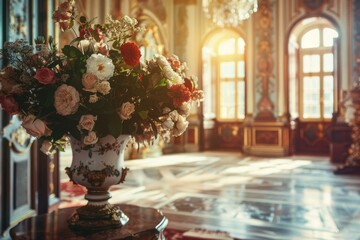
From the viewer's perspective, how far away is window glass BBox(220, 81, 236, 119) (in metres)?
12.3

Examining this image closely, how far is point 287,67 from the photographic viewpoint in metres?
10.7

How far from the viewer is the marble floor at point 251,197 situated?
4008 mm

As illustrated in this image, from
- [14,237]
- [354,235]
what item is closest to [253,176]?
[354,235]

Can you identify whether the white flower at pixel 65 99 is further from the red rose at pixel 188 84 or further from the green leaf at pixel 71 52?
the red rose at pixel 188 84

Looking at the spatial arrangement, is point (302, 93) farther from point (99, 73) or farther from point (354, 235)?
point (99, 73)

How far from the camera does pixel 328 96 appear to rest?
11.1m

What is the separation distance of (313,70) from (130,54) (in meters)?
10.5

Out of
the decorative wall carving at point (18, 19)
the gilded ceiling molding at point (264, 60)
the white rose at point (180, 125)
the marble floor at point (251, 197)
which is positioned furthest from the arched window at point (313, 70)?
the white rose at point (180, 125)

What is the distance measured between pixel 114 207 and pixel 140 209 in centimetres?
30

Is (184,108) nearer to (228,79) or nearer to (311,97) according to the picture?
(311,97)

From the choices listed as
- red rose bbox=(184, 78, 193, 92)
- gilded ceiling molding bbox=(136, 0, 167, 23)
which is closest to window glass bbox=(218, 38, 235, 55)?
gilded ceiling molding bbox=(136, 0, 167, 23)

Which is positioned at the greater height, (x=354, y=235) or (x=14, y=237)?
(x=14, y=237)

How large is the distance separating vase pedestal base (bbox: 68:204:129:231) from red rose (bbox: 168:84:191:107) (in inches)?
21.8

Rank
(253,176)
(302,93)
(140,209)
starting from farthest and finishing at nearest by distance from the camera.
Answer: (302,93) → (253,176) → (140,209)
